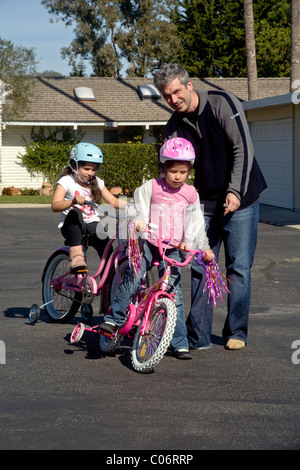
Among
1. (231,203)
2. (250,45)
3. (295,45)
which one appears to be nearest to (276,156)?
(295,45)

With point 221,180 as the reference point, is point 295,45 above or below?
above

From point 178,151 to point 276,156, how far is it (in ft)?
59.0

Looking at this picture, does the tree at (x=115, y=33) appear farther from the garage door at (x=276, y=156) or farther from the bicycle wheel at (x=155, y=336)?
the bicycle wheel at (x=155, y=336)

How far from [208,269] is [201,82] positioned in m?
33.6

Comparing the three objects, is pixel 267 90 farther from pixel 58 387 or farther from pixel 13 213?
pixel 58 387

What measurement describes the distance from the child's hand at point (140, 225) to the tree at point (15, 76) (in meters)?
26.4

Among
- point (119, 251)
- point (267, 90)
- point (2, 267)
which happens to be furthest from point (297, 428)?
point (267, 90)

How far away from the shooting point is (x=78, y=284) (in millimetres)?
6863

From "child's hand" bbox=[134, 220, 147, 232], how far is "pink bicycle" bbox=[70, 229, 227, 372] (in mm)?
145

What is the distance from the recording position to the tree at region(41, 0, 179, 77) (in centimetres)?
5575

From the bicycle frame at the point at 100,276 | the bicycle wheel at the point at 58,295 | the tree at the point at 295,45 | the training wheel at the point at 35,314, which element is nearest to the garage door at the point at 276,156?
the tree at the point at 295,45

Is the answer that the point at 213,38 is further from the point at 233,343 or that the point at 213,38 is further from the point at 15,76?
the point at 233,343

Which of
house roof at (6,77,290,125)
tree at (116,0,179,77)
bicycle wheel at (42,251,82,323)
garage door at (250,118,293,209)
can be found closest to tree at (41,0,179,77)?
tree at (116,0,179,77)

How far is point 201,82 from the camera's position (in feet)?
126
